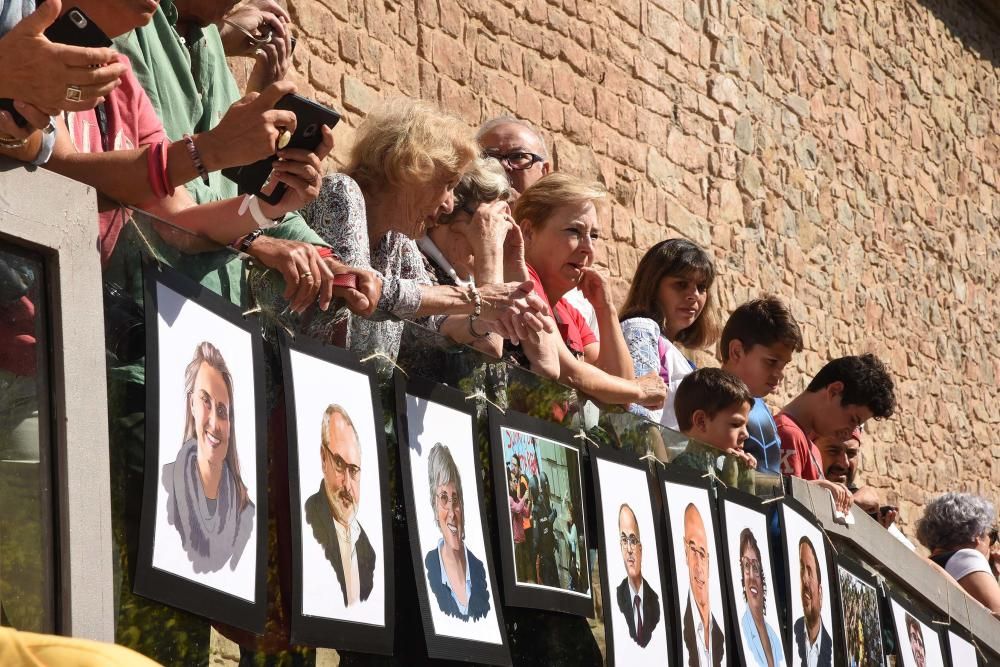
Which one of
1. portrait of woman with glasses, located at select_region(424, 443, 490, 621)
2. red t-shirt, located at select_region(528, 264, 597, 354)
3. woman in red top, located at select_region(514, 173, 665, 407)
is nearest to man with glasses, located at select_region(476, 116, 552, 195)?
woman in red top, located at select_region(514, 173, 665, 407)

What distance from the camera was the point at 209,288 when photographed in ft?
8.14

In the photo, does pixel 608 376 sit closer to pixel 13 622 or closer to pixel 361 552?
pixel 361 552

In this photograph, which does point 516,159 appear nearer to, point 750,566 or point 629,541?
point 750,566

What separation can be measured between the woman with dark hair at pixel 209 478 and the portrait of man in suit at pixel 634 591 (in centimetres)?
132

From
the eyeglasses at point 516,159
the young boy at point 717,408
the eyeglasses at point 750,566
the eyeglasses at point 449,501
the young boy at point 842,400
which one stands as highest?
the eyeglasses at point 516,159

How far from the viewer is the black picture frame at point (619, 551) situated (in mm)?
3422

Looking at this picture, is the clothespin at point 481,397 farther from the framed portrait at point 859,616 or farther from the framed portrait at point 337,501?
the framed portrait at point 859,616

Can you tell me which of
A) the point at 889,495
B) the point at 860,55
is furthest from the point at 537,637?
the point at 860,55

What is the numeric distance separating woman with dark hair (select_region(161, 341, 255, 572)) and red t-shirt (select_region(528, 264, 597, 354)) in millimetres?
1956

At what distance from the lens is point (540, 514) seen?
10.7 ft

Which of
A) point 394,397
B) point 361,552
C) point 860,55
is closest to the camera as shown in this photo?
point 361,552

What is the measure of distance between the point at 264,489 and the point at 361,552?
0.93 ft

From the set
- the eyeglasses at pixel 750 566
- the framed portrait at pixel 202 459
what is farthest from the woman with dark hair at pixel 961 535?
the framed portrait at pixel 202 459

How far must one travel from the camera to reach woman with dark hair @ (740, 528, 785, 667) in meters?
4.08
